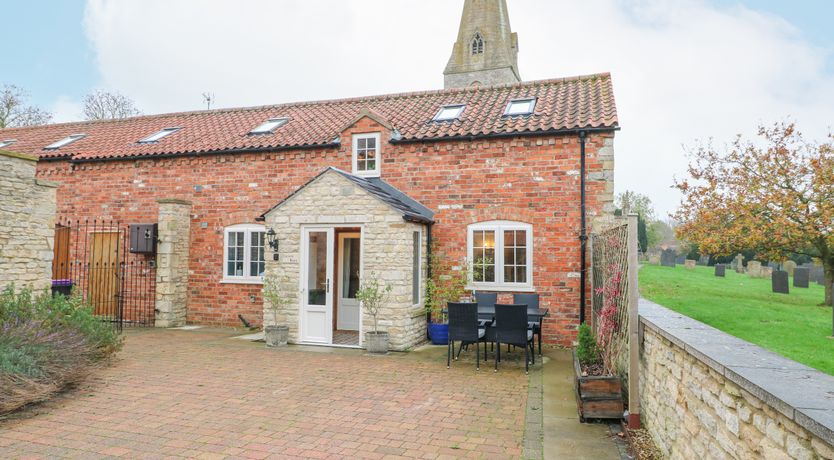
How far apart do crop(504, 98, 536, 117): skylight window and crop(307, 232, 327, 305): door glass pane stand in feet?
17.8

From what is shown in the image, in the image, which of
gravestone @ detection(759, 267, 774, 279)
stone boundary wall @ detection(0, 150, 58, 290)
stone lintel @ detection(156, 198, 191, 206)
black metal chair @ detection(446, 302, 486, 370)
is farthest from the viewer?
gravestone @ detection(759, 267, 774, 279)

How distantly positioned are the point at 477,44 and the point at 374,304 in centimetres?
3208

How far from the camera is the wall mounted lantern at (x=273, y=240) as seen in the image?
1030cm

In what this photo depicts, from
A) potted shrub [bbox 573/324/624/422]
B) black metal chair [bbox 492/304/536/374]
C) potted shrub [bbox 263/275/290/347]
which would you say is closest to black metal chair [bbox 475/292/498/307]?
black metal chair [bbox 492/304/536/374]

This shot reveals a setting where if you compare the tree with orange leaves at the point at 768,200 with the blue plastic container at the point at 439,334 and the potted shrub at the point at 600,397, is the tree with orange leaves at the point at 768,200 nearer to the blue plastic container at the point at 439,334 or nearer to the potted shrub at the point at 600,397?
the blue plastic container at the point at 439,334

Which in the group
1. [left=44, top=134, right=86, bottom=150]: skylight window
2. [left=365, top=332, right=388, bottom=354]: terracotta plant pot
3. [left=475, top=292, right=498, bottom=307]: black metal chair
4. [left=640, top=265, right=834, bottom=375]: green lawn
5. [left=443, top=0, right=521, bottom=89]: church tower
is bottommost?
[left=365, top=332, right=388, bottom=354]: terracotta plant pot

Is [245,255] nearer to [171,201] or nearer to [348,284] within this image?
[171,201]

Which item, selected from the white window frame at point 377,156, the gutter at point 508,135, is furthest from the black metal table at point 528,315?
the white window frame at point 377,156

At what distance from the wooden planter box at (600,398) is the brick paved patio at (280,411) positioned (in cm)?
79

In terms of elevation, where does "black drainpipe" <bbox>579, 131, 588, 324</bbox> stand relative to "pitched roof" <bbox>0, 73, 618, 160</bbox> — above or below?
below

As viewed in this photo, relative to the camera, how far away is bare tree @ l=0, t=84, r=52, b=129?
1119 inches

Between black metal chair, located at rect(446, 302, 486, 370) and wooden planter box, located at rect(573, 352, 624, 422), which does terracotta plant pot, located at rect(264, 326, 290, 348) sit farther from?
wooden planter box, located at rect(573, 352, 624, 422)

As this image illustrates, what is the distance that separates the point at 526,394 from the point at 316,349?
4.63 m

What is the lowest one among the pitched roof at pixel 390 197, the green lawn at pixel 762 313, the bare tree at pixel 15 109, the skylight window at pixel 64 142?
the green lawn at pixel 762 313
